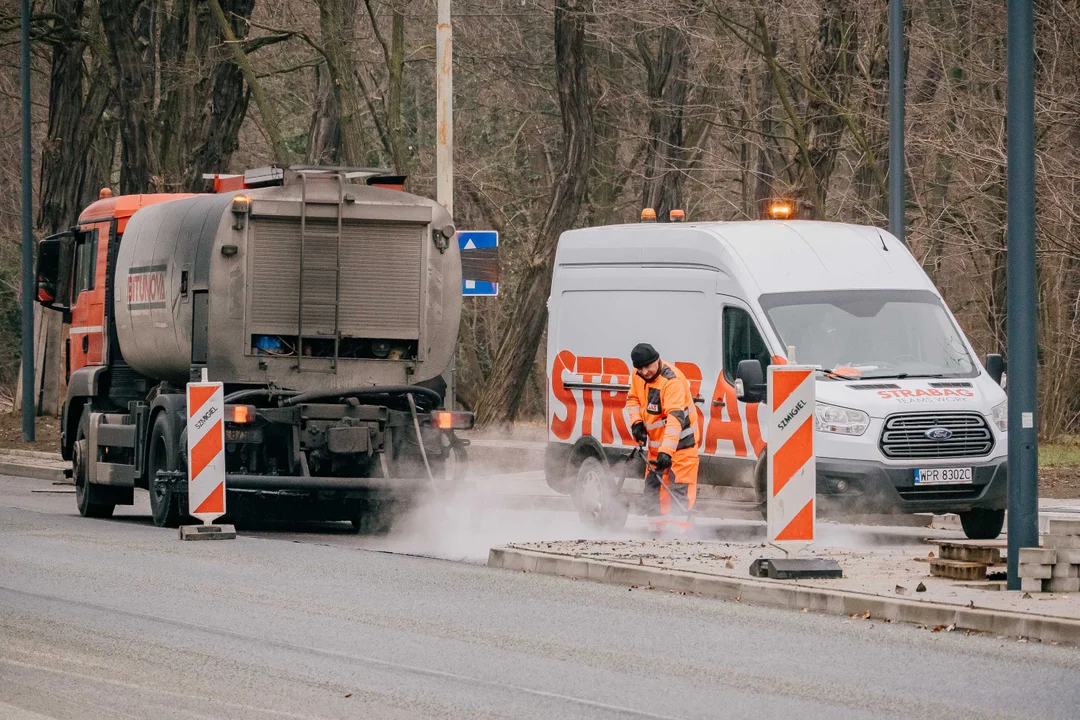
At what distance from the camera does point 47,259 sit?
20.9 metres

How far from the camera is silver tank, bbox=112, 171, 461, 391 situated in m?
17.0

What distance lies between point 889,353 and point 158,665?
8.49 metres

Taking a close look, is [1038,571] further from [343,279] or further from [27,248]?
[27,248]

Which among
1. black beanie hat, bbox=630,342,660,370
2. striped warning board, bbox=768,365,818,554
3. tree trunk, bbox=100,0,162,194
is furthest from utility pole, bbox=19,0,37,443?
striped warning board, bbox=768,365,818,554

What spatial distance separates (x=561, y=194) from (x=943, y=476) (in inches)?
545

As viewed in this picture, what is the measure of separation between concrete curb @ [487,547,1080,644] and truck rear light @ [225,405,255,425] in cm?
309

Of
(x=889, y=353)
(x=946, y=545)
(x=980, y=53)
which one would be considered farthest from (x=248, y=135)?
Answer: (x=946, y=545)

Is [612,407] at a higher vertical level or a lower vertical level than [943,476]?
higher

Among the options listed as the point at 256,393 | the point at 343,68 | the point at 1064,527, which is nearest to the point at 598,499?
the point at 256,393

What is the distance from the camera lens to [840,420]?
1553cm

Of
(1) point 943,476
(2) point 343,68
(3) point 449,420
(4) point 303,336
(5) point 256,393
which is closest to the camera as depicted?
(1) point 943,476

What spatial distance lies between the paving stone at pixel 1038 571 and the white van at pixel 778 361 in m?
3.75

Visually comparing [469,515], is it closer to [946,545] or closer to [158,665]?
[946,545]

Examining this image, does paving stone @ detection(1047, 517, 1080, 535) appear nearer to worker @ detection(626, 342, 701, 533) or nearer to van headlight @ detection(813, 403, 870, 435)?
van headlight @ detection(813, 403, 870, 435)
